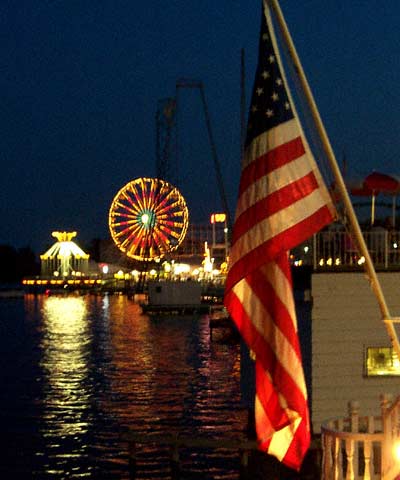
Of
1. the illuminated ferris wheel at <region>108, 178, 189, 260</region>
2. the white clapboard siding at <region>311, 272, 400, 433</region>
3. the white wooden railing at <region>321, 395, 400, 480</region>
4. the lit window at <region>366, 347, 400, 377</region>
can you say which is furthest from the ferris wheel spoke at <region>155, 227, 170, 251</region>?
the white wooden railing at <region>321, 395, 400, 480</region>

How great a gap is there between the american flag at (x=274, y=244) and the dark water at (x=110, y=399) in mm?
Result: 13335

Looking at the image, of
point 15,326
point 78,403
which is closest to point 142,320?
point 15,326

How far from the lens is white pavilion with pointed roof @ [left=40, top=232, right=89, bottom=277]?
17012 cm

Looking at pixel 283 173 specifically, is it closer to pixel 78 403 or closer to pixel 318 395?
pixel 318 395

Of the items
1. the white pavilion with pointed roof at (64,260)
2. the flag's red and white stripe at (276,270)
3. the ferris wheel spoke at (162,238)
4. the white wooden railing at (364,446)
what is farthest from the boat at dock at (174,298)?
the flag's red and white stripe at (276,270)

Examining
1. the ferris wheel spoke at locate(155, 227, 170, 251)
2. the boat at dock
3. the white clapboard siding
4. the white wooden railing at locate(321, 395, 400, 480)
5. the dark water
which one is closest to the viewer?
the white wooden railing at locate(321, 395, 400, 480)

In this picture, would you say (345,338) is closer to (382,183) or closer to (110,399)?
(382,183)

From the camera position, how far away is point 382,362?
19156mm

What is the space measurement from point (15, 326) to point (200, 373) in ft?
151

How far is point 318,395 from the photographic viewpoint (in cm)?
1908

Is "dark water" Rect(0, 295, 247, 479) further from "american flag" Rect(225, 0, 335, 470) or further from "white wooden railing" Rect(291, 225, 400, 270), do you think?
"american flag" Rect(225, 0, 335, 470)

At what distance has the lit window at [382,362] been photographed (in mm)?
19109

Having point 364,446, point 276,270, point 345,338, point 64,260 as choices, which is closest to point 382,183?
point 345,338

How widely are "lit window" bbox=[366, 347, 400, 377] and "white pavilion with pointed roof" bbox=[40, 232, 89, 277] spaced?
151 meters
